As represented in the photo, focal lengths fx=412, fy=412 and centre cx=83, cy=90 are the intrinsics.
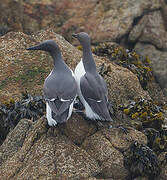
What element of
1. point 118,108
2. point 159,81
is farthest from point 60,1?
point 118,108

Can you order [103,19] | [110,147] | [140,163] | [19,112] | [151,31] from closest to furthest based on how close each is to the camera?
[140,163], [110,147], [19,112], [151,31], [103,19]

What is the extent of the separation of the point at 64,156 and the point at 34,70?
13.6ft

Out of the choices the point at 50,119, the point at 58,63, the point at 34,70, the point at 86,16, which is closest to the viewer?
the point at 50,119

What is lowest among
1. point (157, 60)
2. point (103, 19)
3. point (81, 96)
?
point (157, 60)

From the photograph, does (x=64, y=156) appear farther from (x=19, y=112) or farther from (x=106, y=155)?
(x=19, y=112)

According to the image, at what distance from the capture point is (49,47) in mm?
9055

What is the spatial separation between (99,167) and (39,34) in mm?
5772

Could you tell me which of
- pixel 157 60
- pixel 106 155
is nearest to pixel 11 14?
pixel 157 60

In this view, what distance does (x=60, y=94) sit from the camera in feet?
26.7

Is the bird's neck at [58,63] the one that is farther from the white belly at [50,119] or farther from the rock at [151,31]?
the rock at [151,31]

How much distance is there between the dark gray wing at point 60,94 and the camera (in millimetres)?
7934

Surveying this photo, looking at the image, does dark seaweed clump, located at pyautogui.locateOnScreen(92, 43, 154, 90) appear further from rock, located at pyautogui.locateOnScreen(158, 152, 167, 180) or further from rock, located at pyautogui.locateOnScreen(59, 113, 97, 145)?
rock, located at pyautogui.locateOnScreen(59, 113, 97, 145)

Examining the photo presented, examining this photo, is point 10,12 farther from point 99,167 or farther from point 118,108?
point 99,167

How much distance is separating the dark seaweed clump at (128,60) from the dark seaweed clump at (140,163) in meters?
4.27
